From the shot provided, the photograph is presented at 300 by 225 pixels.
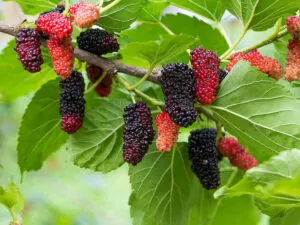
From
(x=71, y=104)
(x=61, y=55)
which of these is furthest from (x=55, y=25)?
(x=71, y=104)

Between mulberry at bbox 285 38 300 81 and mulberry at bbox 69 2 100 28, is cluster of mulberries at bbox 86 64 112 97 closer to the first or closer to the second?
mulberry at bbox 69 2 100 28

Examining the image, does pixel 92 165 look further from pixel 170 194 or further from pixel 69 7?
pixel 69 7

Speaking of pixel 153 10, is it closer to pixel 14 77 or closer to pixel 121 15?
pixel 121 15

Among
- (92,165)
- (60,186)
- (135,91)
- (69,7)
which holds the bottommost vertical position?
(60,186)

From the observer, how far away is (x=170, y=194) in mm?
1079

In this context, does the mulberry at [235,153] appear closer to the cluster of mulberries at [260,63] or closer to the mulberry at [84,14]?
the cluster of mulberries at [260,63]

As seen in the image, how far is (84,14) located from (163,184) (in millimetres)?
394

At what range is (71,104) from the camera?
958 mm

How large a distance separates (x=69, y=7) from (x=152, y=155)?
33 cm

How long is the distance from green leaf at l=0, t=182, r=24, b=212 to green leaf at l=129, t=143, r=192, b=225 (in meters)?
0.22

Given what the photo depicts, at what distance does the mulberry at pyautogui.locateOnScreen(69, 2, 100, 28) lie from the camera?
0.84 m

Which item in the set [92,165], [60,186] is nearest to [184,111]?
[92,165]

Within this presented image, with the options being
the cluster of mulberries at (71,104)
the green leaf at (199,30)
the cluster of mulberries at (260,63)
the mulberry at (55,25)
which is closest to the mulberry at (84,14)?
the mulberry at (55,25)

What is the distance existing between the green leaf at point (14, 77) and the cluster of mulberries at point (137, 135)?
0.33 m
